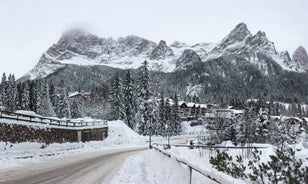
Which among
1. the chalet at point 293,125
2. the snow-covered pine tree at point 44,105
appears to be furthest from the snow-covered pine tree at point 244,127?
the snow-covered pine tree at point 44,105

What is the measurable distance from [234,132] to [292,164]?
47.3 meters

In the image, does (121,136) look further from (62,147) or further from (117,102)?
(62,147)

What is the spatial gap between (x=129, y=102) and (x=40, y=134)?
39.5 metres

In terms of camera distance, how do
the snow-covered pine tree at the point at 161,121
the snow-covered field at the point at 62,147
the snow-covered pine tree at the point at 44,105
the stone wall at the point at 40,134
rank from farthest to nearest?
the snow-covered pine tree at the point at 44,105 → the snow-covered pine tree at the point at 161,121 → the stone wall at the point at 40,134 → the snow-covered field at the point at 62,147

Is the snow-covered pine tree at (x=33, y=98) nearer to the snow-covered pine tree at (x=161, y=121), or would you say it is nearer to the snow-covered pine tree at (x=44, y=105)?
the snow-covered pine tree at (x=44, y=105)

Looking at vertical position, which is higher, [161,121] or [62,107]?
[62,107]

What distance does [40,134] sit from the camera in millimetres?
34375

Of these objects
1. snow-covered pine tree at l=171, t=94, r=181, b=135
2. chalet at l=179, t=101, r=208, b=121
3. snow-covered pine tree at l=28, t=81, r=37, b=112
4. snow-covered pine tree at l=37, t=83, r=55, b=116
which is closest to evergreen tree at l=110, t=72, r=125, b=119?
snow-covered pine tree at l=37, t=83, r=55, b=116

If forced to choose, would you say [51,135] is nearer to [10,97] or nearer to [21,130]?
[21,130]

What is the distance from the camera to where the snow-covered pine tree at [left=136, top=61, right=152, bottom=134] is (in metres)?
68.5

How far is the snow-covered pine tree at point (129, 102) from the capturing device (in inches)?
2884

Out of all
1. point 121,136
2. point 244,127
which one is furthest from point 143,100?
point 244,127

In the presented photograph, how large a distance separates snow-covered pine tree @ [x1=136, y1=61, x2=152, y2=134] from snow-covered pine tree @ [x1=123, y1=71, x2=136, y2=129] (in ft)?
8.24

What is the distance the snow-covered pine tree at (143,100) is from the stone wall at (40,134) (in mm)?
20311
